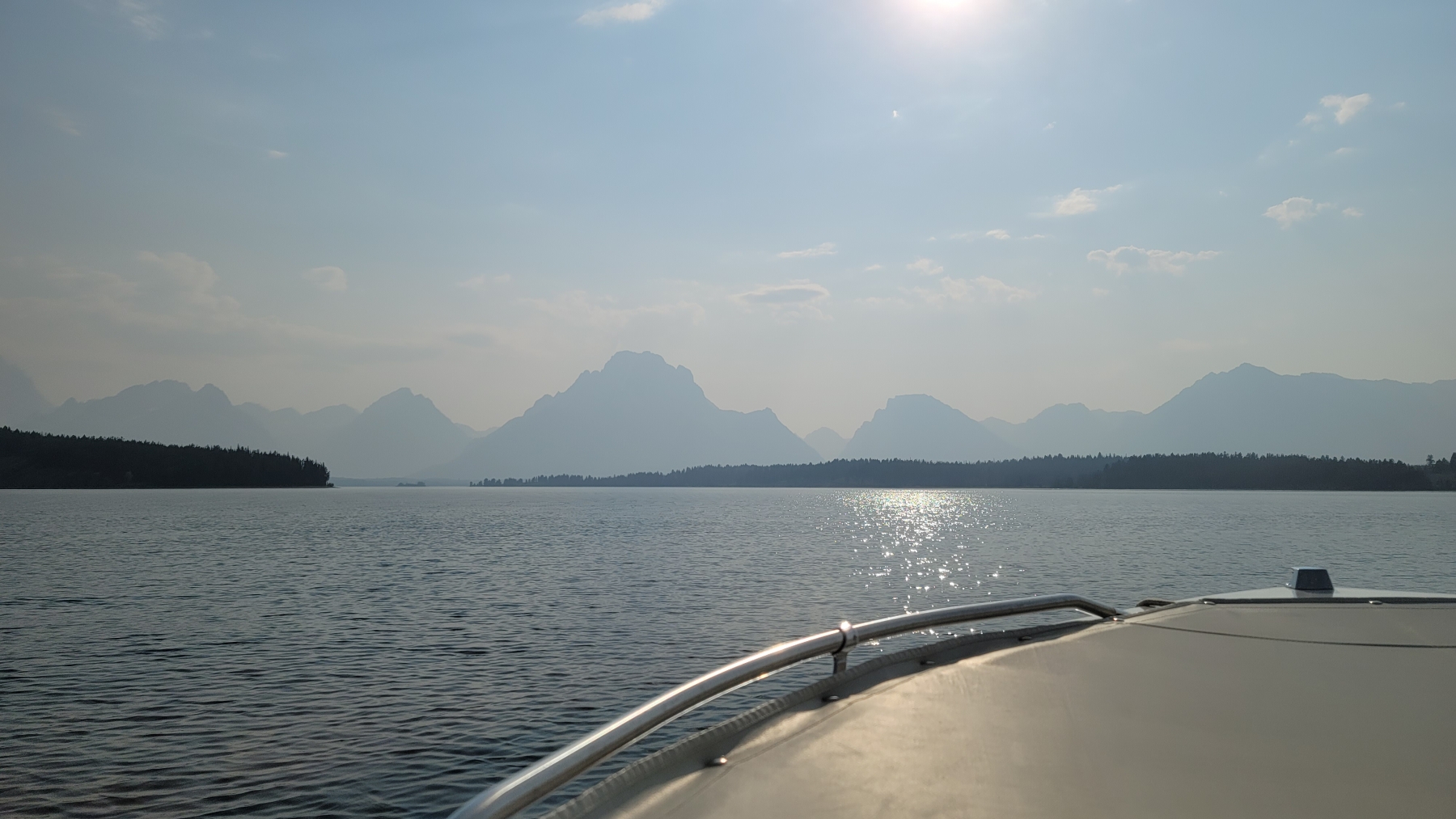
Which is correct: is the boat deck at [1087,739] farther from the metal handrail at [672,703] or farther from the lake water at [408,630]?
the lake water at [408,630]

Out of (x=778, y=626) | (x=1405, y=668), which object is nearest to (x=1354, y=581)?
(x=778, y=626)

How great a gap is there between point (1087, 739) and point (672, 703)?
2.82 metres

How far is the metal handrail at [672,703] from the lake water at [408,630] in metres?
7.59

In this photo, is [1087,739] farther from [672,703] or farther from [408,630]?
[408,630]

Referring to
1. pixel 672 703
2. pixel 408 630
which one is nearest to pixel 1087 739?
pixel 672 703

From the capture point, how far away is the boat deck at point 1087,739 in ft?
13.0

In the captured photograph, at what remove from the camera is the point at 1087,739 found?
5.05 meters

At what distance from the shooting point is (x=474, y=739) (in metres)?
13.4

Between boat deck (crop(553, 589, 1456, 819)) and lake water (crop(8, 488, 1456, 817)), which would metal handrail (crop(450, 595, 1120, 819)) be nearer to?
boat deck (crop(553, 589, 1456, 819))

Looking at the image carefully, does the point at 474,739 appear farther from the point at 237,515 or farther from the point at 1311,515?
the point at 1311,515

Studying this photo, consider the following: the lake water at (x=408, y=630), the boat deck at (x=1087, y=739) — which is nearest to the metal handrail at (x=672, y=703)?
the boat deck at (x=1087, y=739)

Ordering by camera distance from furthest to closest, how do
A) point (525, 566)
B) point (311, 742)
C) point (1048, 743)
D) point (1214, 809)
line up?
point (525, 566)
point (311, 742)
point (1048, 743)
point (1214, 809)

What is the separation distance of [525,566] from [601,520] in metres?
52.6

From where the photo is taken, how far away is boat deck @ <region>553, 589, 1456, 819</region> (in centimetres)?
395
